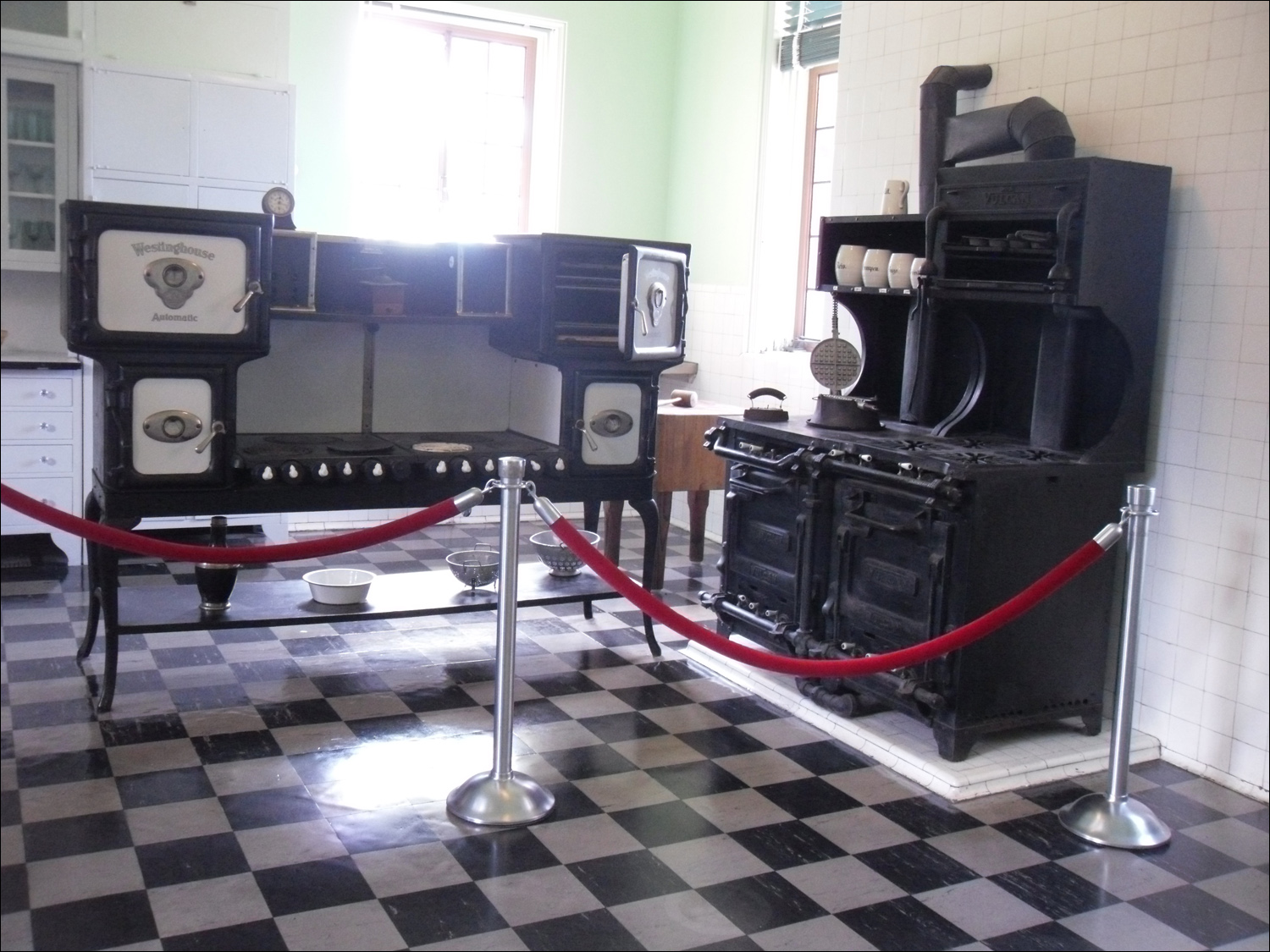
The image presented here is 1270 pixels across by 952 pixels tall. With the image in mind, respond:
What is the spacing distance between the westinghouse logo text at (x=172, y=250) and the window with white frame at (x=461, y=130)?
2.01 meters

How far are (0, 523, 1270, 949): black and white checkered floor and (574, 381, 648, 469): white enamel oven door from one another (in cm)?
80

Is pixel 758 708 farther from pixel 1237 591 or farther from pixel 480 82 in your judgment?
pixel 480 82

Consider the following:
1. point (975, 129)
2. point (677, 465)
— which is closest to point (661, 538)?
point (677, 465)

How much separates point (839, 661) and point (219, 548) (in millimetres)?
1647

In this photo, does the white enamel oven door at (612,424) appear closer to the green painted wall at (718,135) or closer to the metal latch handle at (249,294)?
the metal latch handle at (249,294)

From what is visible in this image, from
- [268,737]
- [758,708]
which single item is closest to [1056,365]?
[758,708]

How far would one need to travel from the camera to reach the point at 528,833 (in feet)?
10.5

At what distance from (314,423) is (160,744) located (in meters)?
1.42

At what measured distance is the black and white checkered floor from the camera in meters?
2.74

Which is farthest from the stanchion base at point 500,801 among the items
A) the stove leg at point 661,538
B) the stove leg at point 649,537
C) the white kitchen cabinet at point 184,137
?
the white kitchen cabinet at point 184,137

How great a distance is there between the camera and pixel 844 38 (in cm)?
518

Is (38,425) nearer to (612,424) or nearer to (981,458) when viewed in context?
(612,424)

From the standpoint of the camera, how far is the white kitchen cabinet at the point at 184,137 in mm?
→ 5805

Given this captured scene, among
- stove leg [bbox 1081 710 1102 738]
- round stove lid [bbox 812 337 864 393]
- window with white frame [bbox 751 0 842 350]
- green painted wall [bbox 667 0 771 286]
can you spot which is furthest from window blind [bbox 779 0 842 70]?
stove leg [bbox 1081 710 1102 738]
